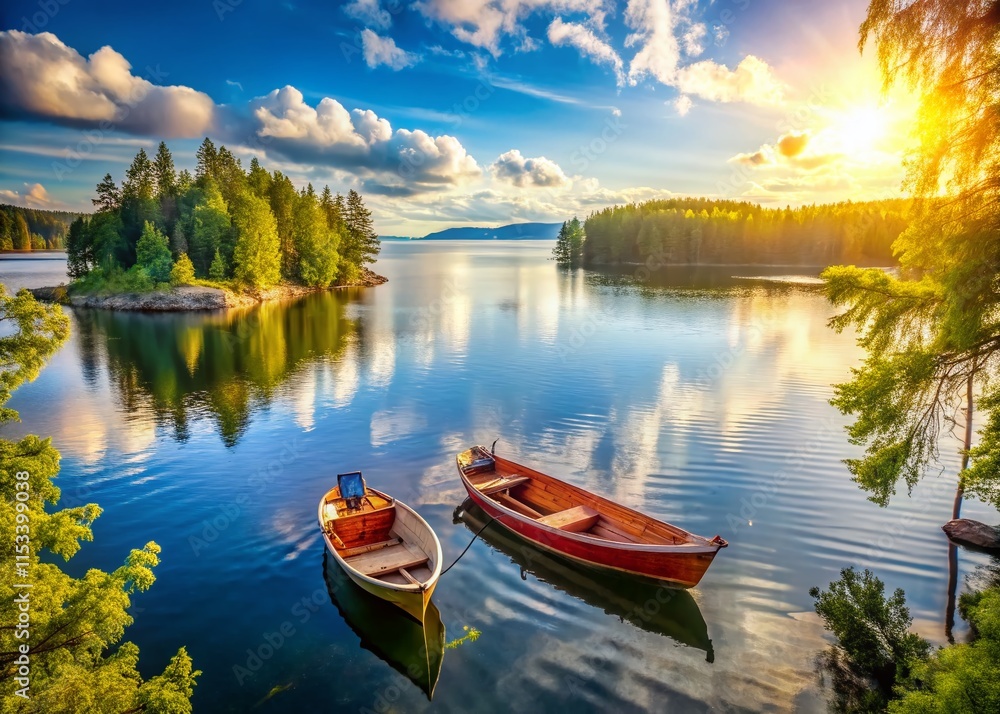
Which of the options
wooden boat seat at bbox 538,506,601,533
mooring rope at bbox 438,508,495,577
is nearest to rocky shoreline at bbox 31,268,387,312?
mooring rope at bbox 438,508,495,577

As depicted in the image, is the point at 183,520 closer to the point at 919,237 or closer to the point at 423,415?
the point at 423,415

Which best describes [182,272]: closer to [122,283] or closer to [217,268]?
[217,268]

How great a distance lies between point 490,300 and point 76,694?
82.8 m

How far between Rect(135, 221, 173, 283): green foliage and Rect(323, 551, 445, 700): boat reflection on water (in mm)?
77317

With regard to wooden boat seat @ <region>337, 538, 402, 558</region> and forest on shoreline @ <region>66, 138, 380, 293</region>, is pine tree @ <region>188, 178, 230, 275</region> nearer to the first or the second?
forest on shoreline @ <region>66, 138, 380, 293</region>

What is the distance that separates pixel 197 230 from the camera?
267 ft

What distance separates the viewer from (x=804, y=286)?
100375 millimetres

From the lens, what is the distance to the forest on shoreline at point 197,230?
7938cm

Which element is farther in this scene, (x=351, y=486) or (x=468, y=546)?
(x=351, y=486)

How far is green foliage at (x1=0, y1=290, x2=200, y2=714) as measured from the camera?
7039 millimetres

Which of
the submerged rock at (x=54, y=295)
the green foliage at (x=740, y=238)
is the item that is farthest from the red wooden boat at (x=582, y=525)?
the green foliage at (x=740, y=238)

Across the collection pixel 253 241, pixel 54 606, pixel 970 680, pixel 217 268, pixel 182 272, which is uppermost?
pixel 253 241

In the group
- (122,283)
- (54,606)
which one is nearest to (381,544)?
(54,606)

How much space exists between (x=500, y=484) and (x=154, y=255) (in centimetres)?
7800
